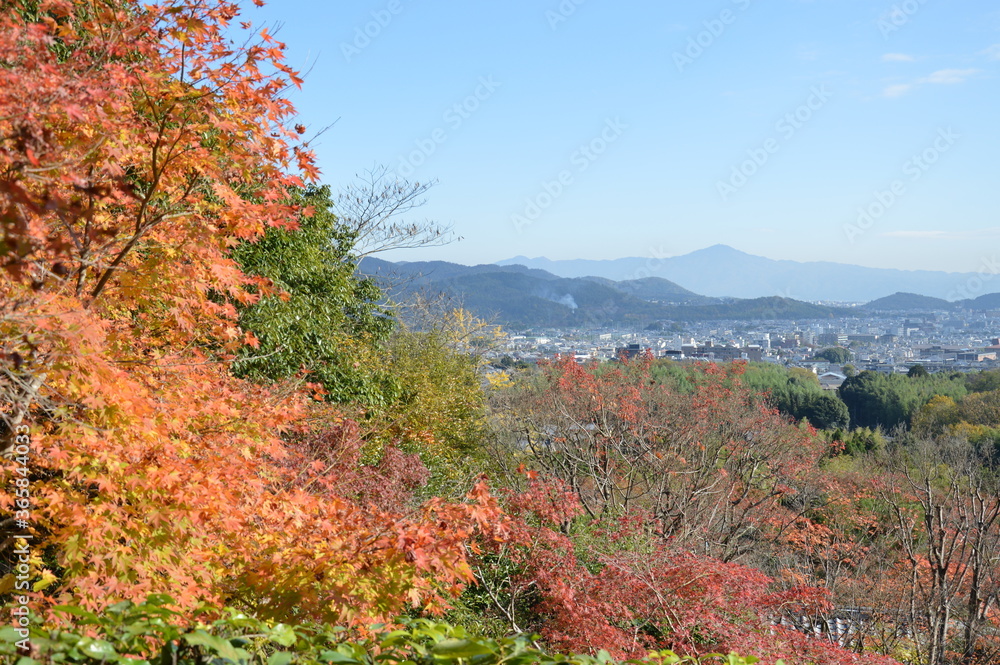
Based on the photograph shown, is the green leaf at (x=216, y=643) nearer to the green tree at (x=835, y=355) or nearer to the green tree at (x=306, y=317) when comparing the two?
the green tree at (x=306, y=317)

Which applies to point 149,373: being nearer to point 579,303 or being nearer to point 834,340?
point 579,303

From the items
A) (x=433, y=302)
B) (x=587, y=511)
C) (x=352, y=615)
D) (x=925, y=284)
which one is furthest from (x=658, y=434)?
(x=925, y=284)

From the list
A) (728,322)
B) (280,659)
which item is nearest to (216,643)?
(280,659)

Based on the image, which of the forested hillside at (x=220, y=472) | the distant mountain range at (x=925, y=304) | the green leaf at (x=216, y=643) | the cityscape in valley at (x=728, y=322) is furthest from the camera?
the distant mountain range at (x=925, y=304)

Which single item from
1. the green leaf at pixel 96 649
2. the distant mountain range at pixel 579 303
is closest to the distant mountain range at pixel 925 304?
the distant mountain range at pixel 579 303

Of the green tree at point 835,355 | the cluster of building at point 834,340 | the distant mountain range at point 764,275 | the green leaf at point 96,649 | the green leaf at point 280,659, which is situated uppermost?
the distant mountain range at point 764,275

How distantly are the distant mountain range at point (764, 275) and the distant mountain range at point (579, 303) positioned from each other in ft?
187

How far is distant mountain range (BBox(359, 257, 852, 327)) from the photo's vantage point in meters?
57.6

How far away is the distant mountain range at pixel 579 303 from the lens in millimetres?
57594

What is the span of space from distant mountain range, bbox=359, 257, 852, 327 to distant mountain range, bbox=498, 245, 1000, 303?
56.9 meters

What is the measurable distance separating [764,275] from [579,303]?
10701cm

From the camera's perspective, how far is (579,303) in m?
65.6

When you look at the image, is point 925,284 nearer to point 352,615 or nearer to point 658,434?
point 658,434

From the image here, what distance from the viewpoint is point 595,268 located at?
555 ft
